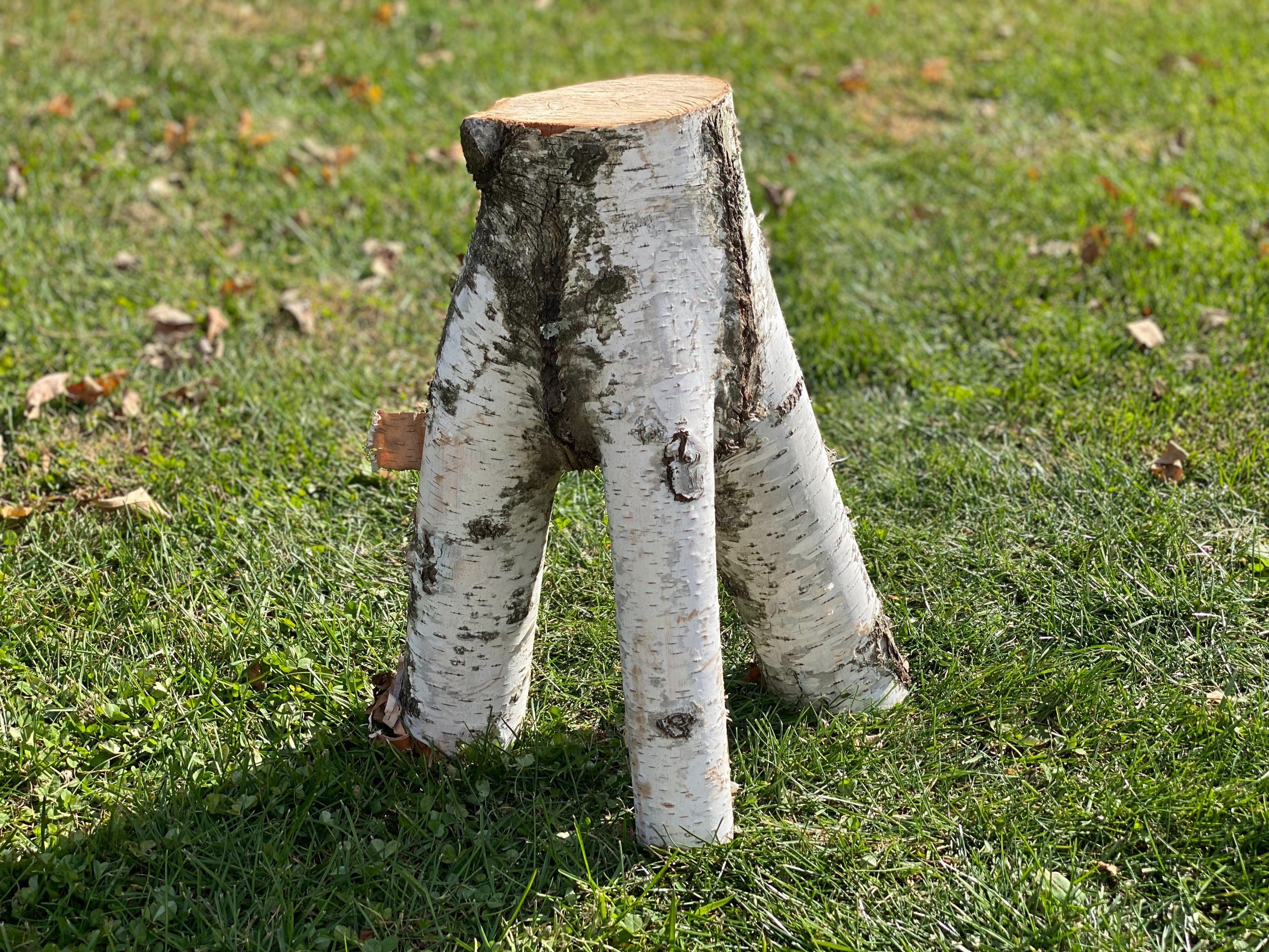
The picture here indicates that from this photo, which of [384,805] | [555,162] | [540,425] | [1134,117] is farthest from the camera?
[1134,117]

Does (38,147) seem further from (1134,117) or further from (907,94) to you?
(1134,117)

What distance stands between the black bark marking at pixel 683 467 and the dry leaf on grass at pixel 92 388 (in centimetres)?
237

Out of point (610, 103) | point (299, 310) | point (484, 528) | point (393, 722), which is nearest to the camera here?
point (610, 103)

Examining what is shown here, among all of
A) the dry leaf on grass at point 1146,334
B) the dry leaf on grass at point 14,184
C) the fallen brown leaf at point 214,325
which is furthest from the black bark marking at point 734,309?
the dry leaf on grass at point 14,184

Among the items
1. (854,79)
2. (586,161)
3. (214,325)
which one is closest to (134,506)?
(214,325)

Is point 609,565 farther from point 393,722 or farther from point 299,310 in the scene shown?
point 299,310

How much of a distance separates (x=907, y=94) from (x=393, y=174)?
2.72 m

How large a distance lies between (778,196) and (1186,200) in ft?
5.53

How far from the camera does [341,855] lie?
214cm

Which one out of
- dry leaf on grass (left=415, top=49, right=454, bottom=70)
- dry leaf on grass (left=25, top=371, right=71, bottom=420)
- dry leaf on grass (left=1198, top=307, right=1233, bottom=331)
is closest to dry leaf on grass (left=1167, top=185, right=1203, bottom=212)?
dry leaf on grass (left=1198, top=307, right=1233, bottom=331)

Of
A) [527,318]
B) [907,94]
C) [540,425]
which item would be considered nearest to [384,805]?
[540,425]

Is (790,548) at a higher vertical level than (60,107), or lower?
lower

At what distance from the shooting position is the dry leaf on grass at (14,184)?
455 centimetres

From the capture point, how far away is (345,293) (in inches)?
164
